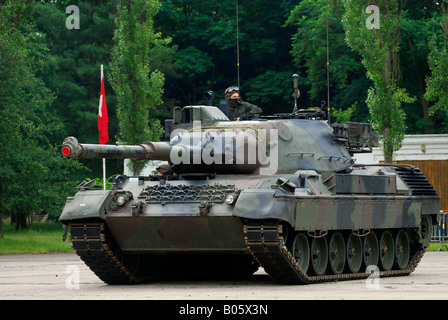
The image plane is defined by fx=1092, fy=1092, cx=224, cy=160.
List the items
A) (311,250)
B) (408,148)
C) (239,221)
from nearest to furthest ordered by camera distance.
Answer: (239,221)
(311,250)
(408,148)

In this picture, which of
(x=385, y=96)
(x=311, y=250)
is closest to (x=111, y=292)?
(x=311, y=250)

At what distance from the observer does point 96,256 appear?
19.2 metres

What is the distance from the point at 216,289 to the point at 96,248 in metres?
2.43

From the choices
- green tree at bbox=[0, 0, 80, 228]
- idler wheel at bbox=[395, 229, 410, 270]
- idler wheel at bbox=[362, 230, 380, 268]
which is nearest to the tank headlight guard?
idler wheel at bbox=[362, 230, 380, 268]

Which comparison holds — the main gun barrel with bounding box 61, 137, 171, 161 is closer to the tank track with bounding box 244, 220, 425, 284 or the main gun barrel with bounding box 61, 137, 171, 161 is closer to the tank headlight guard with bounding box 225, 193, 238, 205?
the tank headlight guard with bounding box 225, 193, 238, 205

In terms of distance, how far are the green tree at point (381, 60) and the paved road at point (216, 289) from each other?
13.4 meters

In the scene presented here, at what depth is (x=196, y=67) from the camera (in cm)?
5825

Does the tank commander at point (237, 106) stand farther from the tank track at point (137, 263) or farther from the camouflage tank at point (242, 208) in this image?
the tank track at point (137, 263)

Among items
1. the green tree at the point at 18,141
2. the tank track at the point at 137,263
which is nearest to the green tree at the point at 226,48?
the green tree at the point at 18,141

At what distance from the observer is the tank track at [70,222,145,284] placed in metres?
19.0

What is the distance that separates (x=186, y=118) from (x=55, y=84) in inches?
1421

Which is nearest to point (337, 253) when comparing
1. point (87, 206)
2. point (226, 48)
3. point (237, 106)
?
point (237, 106)

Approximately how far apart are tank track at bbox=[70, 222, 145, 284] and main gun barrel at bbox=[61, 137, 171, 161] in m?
A: 1.38

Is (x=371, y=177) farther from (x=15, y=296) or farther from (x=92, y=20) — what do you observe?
(x=92, y=20)
